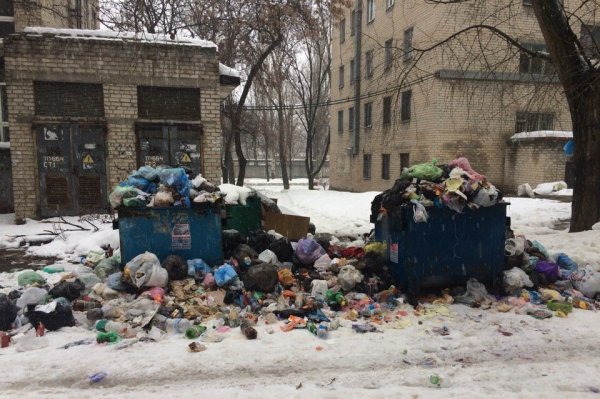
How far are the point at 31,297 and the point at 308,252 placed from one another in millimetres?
3023

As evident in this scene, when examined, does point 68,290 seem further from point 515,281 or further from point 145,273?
point 515,281

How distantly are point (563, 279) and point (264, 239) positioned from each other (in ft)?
12.1

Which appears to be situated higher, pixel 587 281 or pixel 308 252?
pixel 308 252

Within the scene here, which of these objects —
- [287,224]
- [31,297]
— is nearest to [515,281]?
[287,224]

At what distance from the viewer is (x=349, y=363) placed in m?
3.14

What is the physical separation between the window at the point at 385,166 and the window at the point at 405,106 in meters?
2.41

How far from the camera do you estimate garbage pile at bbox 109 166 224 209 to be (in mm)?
4754

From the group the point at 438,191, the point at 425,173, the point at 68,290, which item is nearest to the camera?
the point at 68,290

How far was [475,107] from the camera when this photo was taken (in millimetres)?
17391

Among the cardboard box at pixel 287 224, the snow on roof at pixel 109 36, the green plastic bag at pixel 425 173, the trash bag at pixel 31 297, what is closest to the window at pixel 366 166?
the snow on roof at pixel 109 36

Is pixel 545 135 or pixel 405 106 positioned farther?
pixel 405 106

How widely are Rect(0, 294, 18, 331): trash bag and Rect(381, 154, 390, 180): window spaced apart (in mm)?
19034

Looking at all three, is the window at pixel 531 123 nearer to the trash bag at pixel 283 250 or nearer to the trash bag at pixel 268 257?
the trash bag at pixel 283 250

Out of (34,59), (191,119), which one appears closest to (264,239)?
(191,119)
